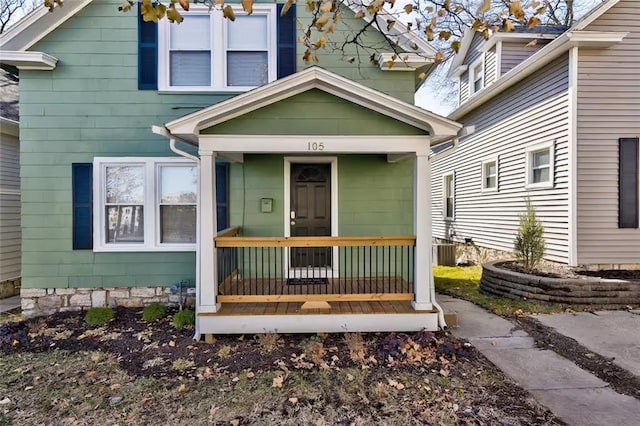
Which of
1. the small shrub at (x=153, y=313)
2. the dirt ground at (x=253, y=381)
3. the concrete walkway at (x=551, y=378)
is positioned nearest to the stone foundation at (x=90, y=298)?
the small shrub at (x=153, y=313)

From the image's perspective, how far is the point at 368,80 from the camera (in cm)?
608

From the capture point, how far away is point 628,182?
7.01m

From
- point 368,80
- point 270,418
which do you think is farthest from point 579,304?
point 270,418

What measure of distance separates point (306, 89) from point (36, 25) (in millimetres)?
4554

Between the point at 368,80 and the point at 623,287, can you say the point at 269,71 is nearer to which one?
the point at 368,80

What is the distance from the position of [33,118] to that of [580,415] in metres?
7.91

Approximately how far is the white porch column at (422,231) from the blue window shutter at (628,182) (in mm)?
4976

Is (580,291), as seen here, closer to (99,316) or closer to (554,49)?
(554,49)

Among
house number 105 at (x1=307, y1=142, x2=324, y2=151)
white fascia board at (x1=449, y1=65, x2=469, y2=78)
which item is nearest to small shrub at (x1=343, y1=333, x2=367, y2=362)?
house number 105 at (x1=307, y1=142, x2=324, y2=151)

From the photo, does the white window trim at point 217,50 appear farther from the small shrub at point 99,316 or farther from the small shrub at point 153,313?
the small shrub at point 99,316

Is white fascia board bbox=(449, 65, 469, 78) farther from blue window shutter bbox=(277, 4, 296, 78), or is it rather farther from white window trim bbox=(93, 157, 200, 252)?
white window trim bbox=(93, 157, 200, 252)

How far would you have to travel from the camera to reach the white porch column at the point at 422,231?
468cm

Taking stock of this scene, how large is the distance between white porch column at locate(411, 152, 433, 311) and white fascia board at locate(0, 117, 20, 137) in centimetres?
751

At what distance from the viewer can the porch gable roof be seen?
440 centimetres
